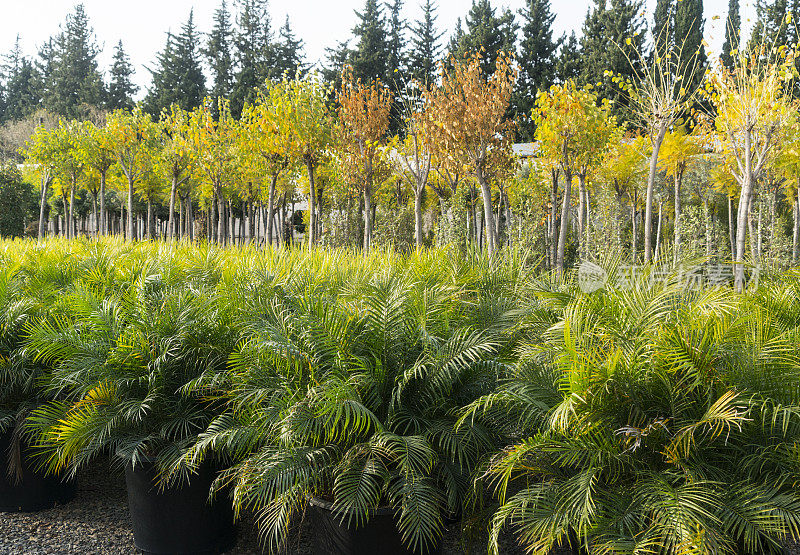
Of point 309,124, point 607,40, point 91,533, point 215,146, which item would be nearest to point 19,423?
point 91,533

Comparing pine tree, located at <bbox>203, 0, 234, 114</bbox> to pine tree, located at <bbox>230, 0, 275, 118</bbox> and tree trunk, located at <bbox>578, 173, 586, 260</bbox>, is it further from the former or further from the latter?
tree trunk, located at <bbox>578, 173, 586, 260</bbox>

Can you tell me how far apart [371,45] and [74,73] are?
29.4 meters

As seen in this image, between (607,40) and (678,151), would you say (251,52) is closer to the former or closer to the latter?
(607,40)

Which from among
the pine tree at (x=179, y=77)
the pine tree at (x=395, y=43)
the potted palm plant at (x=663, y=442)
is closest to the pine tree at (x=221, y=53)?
the pine tree at (x=179, y=77)

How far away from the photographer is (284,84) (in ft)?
50.9

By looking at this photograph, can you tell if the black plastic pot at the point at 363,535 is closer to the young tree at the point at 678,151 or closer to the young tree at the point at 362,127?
the young tree at the point at 362,127

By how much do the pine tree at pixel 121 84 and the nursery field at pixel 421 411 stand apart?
2119 inches

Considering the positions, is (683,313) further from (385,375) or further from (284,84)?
(284,84)

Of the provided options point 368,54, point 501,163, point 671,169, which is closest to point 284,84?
point 501,163

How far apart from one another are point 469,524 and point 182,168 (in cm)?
2011

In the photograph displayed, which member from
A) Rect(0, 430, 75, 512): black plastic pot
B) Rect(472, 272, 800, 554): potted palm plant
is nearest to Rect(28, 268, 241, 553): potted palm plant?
Rect(0, 430, 75, 512): black plastic pot

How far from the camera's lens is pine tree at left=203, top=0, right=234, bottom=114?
47344 mm

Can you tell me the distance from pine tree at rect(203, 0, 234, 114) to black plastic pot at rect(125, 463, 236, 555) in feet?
152

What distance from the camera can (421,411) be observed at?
10.2 ft
